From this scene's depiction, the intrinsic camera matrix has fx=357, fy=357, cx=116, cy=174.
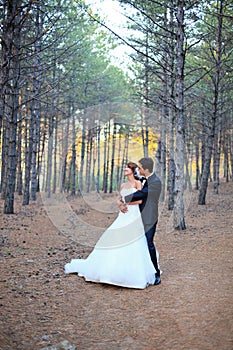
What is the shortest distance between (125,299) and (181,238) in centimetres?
533

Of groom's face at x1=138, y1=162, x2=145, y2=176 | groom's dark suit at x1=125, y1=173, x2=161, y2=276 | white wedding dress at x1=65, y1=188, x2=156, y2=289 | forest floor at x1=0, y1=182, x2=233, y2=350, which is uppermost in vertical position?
groom's face at x1=138, y1=162, x2=145, y2=176

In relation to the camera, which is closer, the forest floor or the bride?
the forest floor

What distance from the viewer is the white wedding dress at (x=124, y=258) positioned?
20.6 ft

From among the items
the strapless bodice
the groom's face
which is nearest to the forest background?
the groom's face

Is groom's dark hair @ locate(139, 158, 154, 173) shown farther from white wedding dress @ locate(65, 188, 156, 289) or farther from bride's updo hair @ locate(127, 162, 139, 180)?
white wedding dress @ locate(65, 188, 156, 289)

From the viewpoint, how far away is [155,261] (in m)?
6.58

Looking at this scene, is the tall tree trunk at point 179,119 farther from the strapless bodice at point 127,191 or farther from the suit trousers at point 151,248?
the suit trousers at point 151,248

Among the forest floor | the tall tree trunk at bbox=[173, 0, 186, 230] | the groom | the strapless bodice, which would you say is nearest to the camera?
the forest floor

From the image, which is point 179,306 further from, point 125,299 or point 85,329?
point 85,329

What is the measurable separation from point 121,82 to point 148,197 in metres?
21.2

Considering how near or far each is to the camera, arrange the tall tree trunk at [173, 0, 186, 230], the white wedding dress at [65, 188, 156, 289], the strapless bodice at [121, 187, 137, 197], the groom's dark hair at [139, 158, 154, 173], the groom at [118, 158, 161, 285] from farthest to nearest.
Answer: the tall tree trunk at [173, 0, 186, 230], the strapless bodice at [121, 187, 137, 197], the groom's dark hair at [139, 158, 154, 173], the groom at [118, 158, 161, 285], the white wedding dress at [65, 188, 156, 289]

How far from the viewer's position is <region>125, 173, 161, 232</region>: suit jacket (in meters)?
6.74

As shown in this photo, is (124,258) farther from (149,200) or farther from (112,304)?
(149,200)

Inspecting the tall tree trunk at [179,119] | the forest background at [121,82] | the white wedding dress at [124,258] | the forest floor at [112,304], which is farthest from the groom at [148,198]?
the tall tree trunk at [179,119]
